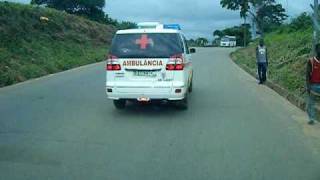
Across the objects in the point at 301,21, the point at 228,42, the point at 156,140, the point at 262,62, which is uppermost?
the point at 301,21

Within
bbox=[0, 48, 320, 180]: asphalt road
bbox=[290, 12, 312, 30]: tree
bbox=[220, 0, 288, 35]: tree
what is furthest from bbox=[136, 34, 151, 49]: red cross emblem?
bbox=[220, 0, 288, 35]: tree

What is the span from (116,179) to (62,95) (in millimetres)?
9854

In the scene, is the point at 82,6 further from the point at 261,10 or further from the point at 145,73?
the point at 145,73

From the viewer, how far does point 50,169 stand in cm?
789

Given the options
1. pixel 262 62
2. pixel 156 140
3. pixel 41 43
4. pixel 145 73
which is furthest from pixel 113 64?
pixel 41 43

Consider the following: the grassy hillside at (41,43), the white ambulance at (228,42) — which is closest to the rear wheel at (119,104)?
the grassy hillside at (41,43)

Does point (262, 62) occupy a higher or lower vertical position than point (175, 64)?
lower

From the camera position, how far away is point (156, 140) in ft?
32.9

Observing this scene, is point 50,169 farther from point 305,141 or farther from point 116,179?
point 305,141

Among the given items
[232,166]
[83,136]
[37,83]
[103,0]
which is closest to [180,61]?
[83,136]

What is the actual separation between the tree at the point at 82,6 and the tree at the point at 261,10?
15024 millimetres

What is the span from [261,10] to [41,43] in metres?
36.3

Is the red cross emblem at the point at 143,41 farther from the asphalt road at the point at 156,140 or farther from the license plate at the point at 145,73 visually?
the asphalt road at the point at 156,140

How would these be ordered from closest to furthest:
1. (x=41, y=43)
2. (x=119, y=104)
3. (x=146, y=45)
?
(x=146, y=45) < (x=119, y=104) < (x=41, y=43)
